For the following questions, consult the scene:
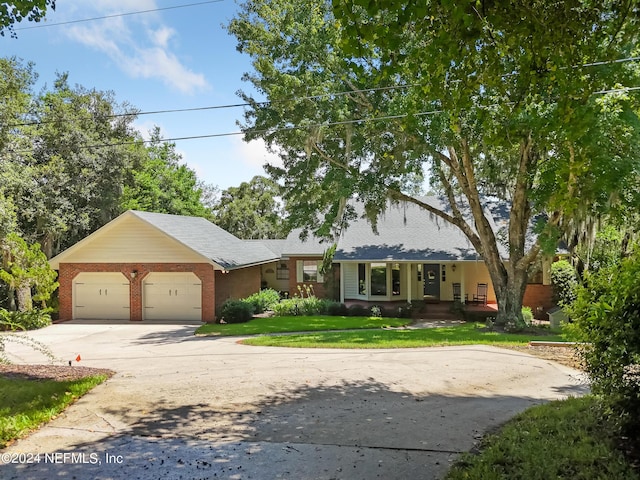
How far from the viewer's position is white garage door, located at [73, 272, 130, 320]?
22.1 m

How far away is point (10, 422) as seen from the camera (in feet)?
19.7

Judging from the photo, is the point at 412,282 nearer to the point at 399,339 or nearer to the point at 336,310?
the point at 336,310

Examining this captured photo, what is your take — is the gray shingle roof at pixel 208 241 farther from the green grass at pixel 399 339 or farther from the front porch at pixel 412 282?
the green grass at pixel 399 339

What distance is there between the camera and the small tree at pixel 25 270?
2041cm

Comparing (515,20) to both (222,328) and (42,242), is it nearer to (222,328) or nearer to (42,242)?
(222,328)

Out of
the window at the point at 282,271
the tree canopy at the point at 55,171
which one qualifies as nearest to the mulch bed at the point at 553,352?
the tree canopy at the point at 55,171

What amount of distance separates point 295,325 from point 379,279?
7.19 m

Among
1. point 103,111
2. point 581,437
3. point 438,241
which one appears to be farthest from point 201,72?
point 103,111

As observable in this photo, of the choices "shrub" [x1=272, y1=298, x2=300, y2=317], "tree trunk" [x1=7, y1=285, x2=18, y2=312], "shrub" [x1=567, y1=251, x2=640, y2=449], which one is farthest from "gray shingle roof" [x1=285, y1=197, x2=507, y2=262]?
"shrub" [x1=567, y1=251, x2=640, y2=449]

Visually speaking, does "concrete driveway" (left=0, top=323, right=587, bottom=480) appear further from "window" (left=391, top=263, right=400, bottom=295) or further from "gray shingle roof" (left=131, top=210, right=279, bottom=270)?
"window" (left=391, top=263, right=400, bottom=295)

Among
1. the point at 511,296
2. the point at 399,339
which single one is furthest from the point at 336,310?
the point at 399,339

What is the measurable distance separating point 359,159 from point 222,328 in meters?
8.67

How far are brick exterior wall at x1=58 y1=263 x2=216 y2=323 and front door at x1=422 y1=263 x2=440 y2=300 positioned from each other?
11245 millimetres

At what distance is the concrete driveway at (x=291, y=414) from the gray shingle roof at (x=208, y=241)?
32.1 feet
